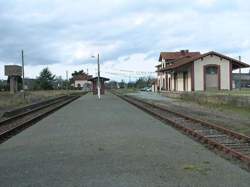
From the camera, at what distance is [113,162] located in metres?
8.98

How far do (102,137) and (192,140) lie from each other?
8.83 feet

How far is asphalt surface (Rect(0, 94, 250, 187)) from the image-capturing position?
7270mm

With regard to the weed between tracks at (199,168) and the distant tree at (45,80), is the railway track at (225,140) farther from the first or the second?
the distant tree at (45,80)

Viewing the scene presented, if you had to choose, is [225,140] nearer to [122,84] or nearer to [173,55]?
[173,55]

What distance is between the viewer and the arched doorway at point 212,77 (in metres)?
58.1

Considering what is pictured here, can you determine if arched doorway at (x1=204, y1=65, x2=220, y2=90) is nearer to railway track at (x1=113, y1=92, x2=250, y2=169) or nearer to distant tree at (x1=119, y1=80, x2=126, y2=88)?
railway track at (x1=113, y1=92, x2=250, y2=169)

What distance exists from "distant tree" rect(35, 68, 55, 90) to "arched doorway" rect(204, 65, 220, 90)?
7603 cm

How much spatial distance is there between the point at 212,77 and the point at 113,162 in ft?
168

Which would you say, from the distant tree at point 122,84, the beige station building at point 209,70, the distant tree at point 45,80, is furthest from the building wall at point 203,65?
the distant tree at point 122,84

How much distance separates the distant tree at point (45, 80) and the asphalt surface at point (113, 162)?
4559 inches

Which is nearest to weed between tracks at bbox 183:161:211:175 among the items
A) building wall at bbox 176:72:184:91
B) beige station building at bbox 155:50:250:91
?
beige station building at bbox 155:50:250:91

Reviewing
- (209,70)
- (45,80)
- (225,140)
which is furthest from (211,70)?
(45,80)

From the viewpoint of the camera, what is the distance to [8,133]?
49.8 feet

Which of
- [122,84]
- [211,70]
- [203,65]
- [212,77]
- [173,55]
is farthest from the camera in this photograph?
[122,84]
